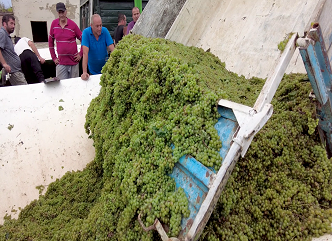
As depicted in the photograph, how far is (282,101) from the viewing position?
2.51 metres

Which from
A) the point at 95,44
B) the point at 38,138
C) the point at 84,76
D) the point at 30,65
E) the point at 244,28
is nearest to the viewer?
the point at 38,138

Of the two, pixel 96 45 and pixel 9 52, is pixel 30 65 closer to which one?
pixel 9 52

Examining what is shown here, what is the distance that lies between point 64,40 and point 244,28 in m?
3.46

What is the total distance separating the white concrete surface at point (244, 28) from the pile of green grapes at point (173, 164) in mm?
930

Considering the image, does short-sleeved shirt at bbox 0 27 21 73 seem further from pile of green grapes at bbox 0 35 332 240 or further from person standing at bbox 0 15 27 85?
pile of green grapes at bbox 0 35 332 240

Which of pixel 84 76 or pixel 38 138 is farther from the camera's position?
pixel 84 76

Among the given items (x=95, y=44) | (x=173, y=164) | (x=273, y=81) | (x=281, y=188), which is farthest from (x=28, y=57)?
(x=281, y=188)

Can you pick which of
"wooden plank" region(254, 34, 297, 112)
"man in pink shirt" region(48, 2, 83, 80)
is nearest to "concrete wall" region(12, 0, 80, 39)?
"man in pink shirt" region(48, 2, 83, 80)

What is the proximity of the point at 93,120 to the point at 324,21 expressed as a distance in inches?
102

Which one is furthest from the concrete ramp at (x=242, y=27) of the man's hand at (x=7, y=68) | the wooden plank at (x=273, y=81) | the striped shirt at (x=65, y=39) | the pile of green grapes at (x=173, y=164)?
the man's hand at (x=7, y=68)

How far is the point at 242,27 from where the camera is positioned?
390cm

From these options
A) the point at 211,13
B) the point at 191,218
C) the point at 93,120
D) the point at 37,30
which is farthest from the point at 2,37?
the point at 37,30

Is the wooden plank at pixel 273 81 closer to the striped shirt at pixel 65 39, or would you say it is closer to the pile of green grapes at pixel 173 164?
the pile of green grapes at pixel 173 164

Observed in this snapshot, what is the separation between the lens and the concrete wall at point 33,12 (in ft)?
36.9
